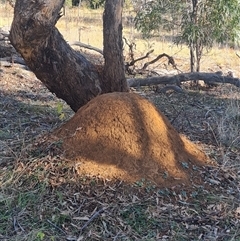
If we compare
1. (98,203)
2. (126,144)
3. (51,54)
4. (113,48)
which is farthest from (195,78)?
(98,203)

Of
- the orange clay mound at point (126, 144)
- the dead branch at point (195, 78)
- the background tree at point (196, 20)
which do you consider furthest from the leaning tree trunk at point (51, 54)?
the background tree at point (196, 20)

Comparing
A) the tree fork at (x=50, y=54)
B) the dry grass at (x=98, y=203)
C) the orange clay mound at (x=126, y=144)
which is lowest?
the dry grass at (x=98, y=203)

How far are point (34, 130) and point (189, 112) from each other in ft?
9.85

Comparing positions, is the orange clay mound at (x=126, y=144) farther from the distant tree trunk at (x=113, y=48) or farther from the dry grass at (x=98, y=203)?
the distant tree trunk at (x=113, y=48)

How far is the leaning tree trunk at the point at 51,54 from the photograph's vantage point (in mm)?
5102

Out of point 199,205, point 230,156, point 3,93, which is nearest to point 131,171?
point 199,205

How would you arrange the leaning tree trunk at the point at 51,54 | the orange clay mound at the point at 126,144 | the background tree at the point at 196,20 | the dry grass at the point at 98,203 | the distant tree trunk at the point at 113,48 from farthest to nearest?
the background tree at the point at 196,20 < the distant tree trunk at the point at 113,48 < the leaning tree trunk at the point at 51,54 < the orange clay mound at the point at 126,144 < the dry grass at the point at 98,203

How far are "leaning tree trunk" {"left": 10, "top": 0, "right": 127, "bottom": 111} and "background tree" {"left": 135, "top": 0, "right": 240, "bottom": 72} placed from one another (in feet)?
19.1

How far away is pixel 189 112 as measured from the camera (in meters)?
8.58

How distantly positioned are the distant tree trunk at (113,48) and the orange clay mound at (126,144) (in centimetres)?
100

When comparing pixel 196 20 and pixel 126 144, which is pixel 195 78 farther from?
pixel 126 144

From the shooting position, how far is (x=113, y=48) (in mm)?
6301

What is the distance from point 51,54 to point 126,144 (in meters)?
1.49

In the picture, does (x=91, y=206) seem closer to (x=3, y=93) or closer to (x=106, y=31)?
(x=106, y=31)
